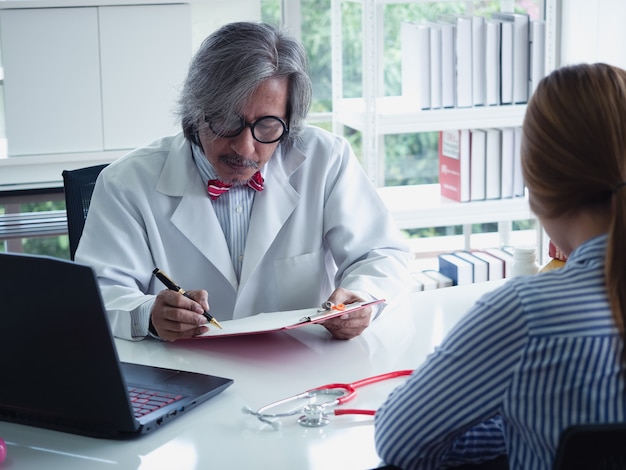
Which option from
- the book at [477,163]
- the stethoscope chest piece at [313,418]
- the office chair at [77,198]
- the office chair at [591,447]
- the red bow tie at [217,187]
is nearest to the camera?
the office chair at [591,447]

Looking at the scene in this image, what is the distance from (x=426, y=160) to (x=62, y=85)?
66.2 inches

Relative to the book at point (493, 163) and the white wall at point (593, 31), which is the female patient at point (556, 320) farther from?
the white wall at point (593, 31)

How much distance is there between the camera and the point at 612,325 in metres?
1.02

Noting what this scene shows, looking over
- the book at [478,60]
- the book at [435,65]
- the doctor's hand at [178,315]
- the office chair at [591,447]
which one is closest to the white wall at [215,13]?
the book at [435,65]

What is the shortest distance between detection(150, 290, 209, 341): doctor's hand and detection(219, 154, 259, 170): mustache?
14.8 inches

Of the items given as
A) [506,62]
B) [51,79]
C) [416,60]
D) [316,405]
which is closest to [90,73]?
[51,79]

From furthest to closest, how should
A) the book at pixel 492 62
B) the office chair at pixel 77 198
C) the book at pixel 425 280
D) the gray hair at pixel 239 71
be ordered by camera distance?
the book at pixel 492 62
the book at pixel 425 280
the office chair at pixel 77 198
the gray hair at pixel 239 71

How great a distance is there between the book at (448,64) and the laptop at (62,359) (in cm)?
223

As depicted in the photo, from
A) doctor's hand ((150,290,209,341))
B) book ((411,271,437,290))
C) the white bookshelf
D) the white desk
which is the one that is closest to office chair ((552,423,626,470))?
the white desk

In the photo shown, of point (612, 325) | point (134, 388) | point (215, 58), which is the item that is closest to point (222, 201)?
point (215, 58)

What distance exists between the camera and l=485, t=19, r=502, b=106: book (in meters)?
3.35

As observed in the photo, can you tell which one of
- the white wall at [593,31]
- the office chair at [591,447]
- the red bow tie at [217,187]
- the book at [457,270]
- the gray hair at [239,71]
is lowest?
the book at [457,270]

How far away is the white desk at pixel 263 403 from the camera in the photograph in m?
1.26

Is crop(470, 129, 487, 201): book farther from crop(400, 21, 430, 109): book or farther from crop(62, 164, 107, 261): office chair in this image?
crop(62, 164, 107, 261): office chair
